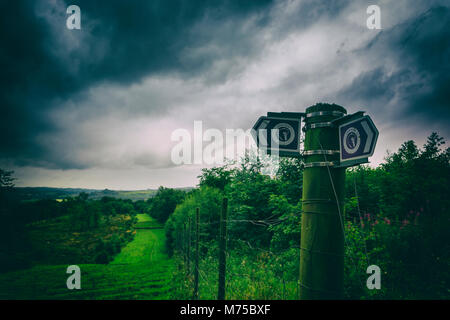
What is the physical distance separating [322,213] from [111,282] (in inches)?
1069

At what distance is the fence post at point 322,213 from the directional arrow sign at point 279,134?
0.13 m

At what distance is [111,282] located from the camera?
21.9m

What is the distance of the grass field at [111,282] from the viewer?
1722 centimetres

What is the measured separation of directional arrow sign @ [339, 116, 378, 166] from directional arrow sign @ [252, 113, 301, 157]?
0.38 m

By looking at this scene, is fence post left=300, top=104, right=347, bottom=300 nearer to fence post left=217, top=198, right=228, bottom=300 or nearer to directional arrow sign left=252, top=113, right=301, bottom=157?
directional arrow sign left=252, top=113, right=301, bottom=157

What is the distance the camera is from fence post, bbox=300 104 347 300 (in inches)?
64.2

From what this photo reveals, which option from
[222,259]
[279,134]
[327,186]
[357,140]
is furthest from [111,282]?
[357,140]

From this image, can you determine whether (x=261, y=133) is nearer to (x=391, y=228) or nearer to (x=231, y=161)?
(x=391, y=228)

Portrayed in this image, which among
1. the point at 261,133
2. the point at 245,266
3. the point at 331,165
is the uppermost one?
the point at 261,133

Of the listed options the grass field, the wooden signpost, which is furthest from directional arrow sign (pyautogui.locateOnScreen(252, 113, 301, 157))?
the grass field

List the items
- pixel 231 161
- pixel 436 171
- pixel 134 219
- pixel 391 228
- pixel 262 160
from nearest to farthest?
1. pixel 391 228
2. pixel 436 171
3. pixel 262 160
4. pixel 231 161
5. pixel 134 219
